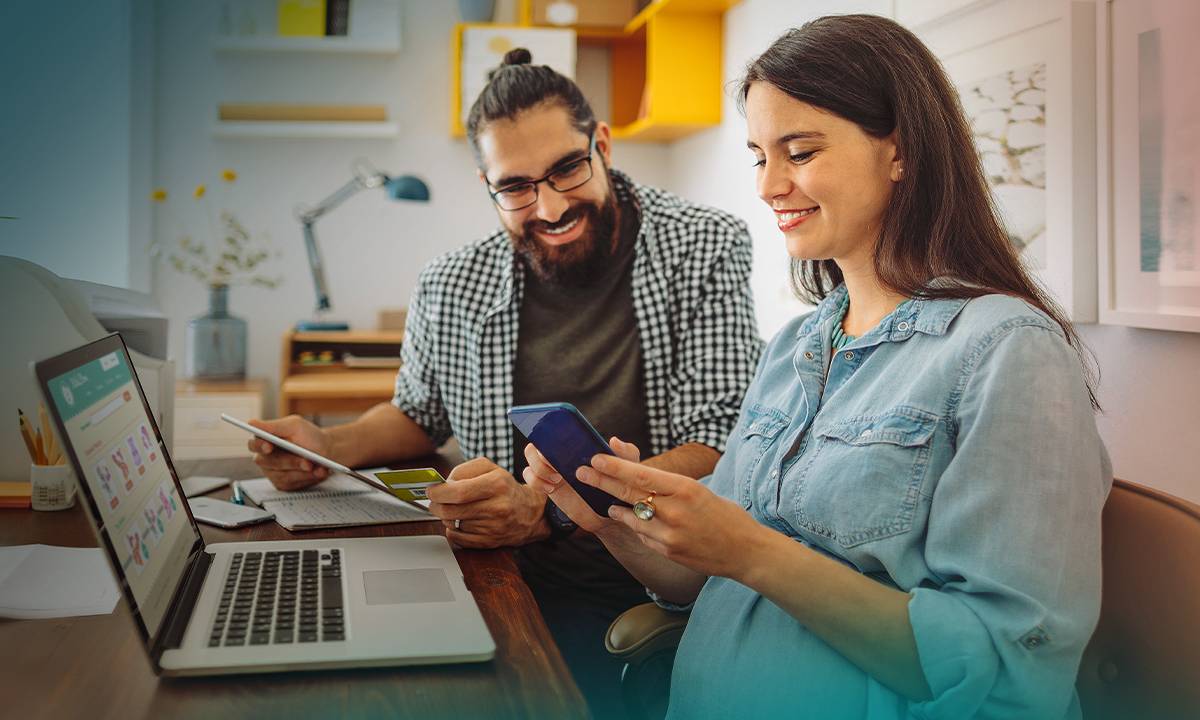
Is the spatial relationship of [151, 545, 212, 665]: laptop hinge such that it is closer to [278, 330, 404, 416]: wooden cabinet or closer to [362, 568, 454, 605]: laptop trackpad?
[362, 568, 454, 605]: laptop trackpad

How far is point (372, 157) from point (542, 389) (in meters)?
2.47

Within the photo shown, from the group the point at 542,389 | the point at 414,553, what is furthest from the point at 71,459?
the point at 542,389

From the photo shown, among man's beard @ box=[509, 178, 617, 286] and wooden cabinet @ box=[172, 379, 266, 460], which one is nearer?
man's beard @ box=[509, 178, 617, 286]

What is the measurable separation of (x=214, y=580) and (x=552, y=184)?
0.95m

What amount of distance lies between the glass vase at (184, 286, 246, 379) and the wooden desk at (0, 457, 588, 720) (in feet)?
8.71

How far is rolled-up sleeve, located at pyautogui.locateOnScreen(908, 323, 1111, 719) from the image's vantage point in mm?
775

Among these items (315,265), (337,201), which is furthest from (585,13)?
(315,265)

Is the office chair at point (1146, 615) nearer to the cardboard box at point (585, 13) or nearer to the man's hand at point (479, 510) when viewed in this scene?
the man's hand at point (479, 510)

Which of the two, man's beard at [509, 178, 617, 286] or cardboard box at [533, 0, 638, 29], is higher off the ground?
cardboard box at [533, 0, 638, 29]

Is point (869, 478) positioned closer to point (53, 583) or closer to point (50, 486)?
point (53, 583)

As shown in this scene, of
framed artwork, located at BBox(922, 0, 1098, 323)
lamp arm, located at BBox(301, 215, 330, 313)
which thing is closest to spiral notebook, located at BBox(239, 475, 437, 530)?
framed artwork, located at BBox(922, 0, 1098, 323)

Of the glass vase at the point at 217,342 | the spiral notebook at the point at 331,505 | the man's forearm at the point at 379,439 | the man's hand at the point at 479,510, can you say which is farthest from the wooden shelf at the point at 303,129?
the man's hand at the point at 479,510

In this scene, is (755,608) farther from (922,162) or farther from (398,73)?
(398,73)

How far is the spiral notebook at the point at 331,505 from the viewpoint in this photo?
4.06 feet
